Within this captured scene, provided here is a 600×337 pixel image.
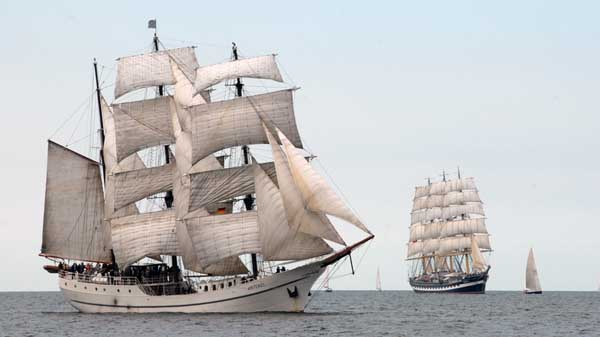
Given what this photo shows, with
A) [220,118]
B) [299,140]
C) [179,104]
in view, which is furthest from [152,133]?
[299,140]

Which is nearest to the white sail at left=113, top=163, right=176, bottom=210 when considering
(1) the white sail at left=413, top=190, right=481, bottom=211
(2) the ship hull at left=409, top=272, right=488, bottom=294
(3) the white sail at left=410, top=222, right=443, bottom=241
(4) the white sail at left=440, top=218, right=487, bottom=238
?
(2) the ship hull at left=409, top=272, right=488, bottom=294

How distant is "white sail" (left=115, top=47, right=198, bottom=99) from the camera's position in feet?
268

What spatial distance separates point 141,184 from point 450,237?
118941mm

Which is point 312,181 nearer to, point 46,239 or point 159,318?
point 159,318

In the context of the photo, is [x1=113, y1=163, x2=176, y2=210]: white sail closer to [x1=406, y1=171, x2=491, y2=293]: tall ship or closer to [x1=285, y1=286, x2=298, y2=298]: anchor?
[x1=285, y1=286, x2=298, y2=298]: anchor

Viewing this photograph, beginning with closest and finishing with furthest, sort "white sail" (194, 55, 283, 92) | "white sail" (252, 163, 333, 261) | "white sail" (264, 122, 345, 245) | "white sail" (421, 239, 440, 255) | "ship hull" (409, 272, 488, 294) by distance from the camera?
"white sail" (264, 122, 345, 245)
"white sail" (252, 163, 333, 261)
"white sail" (194, 55, 283, 92)
"ship hull" (409, 272, 488, 294)
"white sail" (421, 239, 440, 255)

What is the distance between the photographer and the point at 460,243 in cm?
19062

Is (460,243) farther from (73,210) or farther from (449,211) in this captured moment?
(73,210)

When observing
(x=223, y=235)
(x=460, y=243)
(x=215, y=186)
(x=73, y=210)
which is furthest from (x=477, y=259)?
(x=215, y=186)

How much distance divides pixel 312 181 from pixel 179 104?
1612cm

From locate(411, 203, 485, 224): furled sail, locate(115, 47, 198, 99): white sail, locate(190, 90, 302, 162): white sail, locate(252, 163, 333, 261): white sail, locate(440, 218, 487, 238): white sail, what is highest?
locate(411, 203, 485, 224): furled sail

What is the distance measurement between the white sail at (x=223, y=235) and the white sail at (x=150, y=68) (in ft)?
39.8

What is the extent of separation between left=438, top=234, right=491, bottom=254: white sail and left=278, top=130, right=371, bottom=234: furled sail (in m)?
124

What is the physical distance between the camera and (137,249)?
79438 mm
